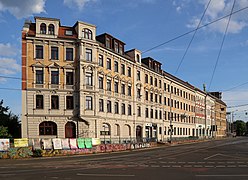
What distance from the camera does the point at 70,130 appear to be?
41375 millimetres

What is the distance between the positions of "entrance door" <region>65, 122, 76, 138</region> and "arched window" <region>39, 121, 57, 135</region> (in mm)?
1641

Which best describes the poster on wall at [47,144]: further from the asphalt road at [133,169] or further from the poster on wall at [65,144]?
the asphalt road at [133,169]

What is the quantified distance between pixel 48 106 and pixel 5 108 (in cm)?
2289

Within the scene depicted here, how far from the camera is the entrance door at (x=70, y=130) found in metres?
41.1

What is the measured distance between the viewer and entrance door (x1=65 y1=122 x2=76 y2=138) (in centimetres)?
4112

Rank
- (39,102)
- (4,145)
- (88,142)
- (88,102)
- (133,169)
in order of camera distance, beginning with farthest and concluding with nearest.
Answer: (88,102), (39,102), (88,142), (4,145), (133,169)

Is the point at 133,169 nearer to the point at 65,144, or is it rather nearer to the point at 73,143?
the point at 65,144

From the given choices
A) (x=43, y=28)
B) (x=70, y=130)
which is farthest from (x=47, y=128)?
(x=43, y=28)

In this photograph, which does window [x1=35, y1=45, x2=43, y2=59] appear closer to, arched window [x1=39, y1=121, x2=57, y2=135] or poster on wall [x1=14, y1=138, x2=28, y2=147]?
arched window [x1=39, y1=121, x2=57, y2=135]

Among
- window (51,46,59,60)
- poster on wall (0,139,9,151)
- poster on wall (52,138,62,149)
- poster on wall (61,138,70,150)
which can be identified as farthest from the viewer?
window (51,46,59,60)

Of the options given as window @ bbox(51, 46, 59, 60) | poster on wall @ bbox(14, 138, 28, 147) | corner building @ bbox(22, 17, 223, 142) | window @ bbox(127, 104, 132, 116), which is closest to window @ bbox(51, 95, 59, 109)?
corner building @ bbox(22, 17, 223, 142)

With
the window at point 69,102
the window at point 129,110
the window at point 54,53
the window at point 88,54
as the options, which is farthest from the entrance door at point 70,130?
the window at point 129,110

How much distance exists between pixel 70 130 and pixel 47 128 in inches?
125

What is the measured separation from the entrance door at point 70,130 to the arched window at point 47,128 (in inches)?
64.6
